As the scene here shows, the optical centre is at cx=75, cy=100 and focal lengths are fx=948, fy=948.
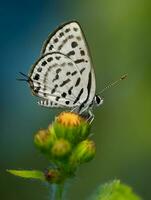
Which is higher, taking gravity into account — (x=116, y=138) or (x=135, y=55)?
(x=135, y=55)

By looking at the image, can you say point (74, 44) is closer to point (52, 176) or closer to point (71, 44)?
point (71, 44)

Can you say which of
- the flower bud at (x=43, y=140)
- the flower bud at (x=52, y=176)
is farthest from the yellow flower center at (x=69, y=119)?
the flower bud at (x=52, y=176)

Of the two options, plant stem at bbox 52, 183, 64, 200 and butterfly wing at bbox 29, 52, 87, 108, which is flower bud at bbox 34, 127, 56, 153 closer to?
plant stem at bbox 52, 183, 64, 200

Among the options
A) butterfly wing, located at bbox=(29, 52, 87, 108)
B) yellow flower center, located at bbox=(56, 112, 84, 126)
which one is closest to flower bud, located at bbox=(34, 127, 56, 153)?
yellow flower center, located at bbox=(56, 112, 84, 126)

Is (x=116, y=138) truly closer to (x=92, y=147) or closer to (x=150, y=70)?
(x=150, y=70)

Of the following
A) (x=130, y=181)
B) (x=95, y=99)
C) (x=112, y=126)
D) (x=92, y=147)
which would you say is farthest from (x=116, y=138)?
(x=92, y=147)

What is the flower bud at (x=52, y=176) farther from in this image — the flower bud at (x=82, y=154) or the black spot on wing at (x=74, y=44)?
the black spot on wing at (x=74, y=44)
